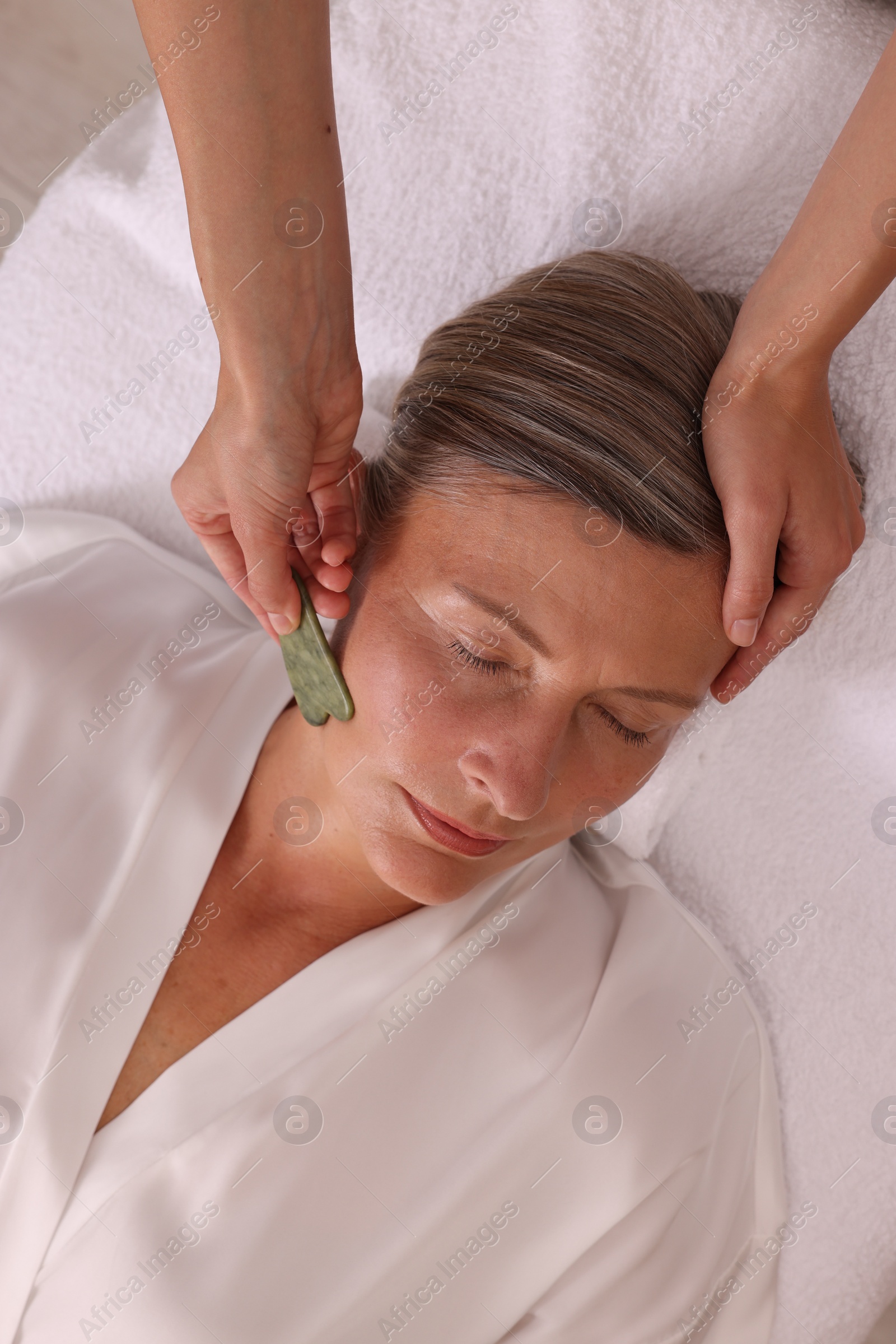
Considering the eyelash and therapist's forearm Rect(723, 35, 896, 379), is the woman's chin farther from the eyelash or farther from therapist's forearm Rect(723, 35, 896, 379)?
therapist's forearm Rect(723, 35, 896, 379)

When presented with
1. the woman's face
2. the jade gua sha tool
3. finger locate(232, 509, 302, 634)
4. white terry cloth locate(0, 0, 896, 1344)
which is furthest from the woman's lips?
white terry cloth locate(0, 0, 896, 1344)

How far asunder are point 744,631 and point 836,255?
369 millimetres

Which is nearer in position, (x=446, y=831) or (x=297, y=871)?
(x=446, y=831)

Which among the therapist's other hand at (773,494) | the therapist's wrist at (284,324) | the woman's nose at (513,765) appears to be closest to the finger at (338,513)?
the therapist's wrist at (284,324)

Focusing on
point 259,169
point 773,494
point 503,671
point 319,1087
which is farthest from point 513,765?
point 259,169

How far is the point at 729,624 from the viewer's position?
1.00m

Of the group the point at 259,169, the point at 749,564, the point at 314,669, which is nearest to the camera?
the point at 259,169

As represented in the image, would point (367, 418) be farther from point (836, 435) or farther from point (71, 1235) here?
point (71, 1235)

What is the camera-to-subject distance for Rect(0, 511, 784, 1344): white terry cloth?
107 centimetres

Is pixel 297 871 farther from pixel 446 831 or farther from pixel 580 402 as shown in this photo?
pixel 580 402

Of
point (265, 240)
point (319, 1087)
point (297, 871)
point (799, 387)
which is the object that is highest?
point (265, 240)

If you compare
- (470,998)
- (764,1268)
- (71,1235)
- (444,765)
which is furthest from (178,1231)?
(764,1268)

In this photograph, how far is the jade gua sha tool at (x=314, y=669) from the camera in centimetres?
105

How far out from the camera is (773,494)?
0.98 metres
